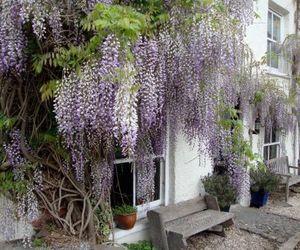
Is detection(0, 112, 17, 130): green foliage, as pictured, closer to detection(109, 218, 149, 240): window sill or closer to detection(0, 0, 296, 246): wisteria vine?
detection(0, 0, 296, 246): wisteria vine

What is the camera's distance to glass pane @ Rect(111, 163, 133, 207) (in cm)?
435

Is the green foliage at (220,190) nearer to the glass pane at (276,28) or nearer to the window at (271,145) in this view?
the window at (271,145)

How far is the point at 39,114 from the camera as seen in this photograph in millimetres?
3199

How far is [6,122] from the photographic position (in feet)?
9.61

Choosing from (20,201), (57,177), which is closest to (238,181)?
(57,177)

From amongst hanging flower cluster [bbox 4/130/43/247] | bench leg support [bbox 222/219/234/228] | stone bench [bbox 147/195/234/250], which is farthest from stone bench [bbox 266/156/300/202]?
hanging flower cluster [bbox 4/130/43/247]

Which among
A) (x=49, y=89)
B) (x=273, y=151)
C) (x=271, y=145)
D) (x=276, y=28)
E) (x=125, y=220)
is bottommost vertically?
(x=125, y=220)

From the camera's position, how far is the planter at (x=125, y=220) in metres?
4.20

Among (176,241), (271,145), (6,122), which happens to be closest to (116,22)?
(6,122)

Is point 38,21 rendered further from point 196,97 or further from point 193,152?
point 193,152

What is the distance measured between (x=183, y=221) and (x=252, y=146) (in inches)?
122

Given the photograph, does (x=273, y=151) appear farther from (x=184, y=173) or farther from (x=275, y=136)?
(x=184, y=173)

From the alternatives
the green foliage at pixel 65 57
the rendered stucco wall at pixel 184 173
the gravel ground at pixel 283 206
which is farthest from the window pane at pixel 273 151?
the green foliage at pixel 65 57

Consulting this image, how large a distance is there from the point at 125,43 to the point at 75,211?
1.80m
